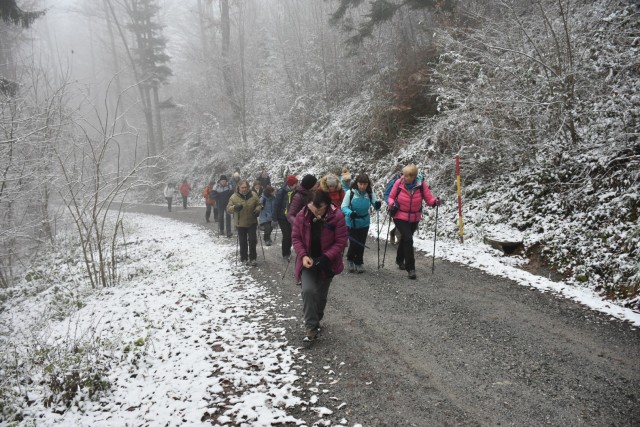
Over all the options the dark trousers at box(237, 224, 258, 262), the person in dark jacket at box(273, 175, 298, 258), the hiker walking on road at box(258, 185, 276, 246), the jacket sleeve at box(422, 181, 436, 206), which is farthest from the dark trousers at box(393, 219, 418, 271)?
the hiker walking on road at box(258, 185, 276, 246)

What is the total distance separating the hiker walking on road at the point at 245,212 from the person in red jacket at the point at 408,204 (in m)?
3.63

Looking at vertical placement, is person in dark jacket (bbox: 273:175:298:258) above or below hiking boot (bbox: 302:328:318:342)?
above

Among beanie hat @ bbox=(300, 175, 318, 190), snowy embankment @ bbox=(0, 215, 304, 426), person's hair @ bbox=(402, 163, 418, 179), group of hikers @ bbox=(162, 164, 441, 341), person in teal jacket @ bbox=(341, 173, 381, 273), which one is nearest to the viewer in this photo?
snowy embankment @ bbox=(0, 215, 304, 426)

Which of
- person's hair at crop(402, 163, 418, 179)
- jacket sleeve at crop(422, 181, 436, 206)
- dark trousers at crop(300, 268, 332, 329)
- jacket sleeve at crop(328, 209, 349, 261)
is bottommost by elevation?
dark trousers at crop(300, 268, 332, 329)

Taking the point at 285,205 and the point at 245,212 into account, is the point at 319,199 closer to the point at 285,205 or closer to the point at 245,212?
the point at 245,212

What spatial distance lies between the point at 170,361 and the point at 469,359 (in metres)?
3.81

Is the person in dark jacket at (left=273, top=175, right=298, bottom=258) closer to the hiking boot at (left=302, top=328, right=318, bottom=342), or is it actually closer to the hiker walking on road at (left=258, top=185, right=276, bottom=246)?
the hiker walking on road at (left=258, top=185, right=276, bottom=246)

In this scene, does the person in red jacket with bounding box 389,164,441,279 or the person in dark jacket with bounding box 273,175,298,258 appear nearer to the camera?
the person in red jacket with bounding box 389,164,441,279

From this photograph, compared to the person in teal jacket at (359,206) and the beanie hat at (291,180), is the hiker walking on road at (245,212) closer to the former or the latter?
the beanie hat at (291,180)

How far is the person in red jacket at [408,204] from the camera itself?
22.7 ft

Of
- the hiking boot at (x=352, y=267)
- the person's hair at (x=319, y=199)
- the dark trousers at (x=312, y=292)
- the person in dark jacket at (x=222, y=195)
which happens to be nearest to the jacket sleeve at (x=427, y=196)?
the hiking boot at (x=352, y=267)

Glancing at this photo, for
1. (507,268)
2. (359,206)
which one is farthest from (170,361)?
(507,268)

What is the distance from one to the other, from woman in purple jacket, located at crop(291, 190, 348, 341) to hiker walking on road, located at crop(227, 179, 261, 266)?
4447mm

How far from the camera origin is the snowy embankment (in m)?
3.69
